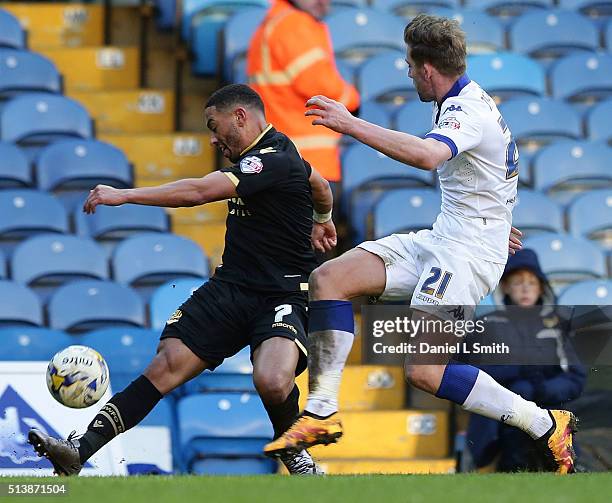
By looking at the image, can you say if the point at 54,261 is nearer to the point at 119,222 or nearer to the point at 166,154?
the point at 119,222

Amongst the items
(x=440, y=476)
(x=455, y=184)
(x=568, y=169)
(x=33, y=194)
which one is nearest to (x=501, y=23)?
(x=568, y=169)

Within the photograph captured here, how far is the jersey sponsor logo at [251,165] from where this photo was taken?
6.57m

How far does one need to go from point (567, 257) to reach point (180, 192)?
4156 mm

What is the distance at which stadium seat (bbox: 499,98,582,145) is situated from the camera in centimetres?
1077

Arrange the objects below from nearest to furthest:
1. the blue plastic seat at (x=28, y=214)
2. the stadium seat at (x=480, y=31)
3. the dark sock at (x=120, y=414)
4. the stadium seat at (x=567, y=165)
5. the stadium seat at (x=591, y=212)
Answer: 1. the dark sock at (x=120, y=414)
2. the blue plastic seat at (x=28, y=214)
3. the stadium seat at (x=591, y=212)
4. the stadium seat at (x=567, y=165)
5. the stadium seat at (x=480, y=31)

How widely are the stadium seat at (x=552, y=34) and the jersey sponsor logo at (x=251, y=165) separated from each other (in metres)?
5.73

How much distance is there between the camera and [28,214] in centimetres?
970

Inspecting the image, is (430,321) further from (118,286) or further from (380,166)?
(380,166)

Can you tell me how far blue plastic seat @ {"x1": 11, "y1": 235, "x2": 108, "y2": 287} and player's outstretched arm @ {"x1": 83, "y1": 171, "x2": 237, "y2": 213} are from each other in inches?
123

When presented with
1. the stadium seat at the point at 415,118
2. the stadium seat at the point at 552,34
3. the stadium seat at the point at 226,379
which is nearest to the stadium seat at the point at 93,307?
the stadium seat at the point at 226,379

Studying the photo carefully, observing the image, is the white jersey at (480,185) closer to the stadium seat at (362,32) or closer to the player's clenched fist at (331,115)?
the player's clenched fist at (331,115)

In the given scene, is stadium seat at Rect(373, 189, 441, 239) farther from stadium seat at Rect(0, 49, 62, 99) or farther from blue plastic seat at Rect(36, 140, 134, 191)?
stadium seat at Rect(0, 49, 62, 99)

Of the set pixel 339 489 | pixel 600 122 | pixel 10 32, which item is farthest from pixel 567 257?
pixel 339 489

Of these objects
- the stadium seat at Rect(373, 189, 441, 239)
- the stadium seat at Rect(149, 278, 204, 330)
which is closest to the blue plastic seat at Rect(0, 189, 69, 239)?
the stadium seat at Rect(149, 278, 204, 330)
